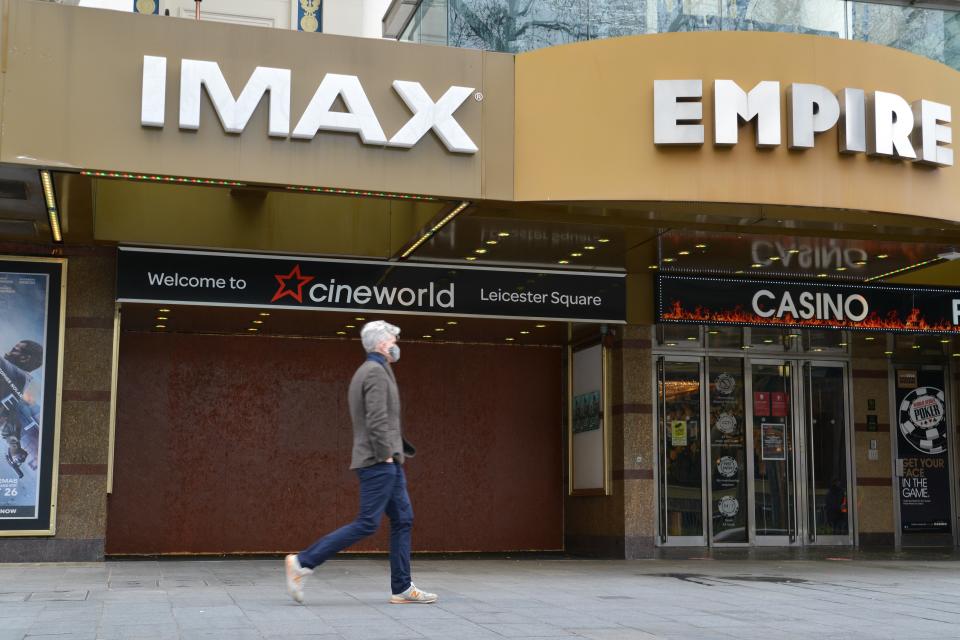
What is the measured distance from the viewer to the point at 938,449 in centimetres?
1655

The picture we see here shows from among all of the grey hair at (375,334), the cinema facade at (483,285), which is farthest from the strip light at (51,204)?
the grey hair at (375,334)

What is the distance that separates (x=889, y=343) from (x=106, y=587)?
11.0 m

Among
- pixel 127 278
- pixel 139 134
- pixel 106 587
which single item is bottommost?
pixel 106 587

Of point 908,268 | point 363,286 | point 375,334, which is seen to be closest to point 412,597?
point 375,334

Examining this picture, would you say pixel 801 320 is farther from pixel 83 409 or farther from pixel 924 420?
pixel 83 409

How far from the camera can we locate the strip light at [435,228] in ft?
32.8

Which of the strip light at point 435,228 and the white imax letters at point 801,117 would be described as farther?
the strip light at point 435,228

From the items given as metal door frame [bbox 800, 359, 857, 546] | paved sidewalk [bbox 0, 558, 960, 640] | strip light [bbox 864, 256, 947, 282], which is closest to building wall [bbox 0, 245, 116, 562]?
paved sidewalk [bbox 0, 558, 960, 640]

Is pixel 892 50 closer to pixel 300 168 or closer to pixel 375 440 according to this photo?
pixel 300 168

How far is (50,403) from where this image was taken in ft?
38.1

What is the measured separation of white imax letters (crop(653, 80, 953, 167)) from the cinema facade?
0.03 meters

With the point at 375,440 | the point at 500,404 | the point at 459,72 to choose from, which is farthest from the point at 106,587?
the point at 500,404

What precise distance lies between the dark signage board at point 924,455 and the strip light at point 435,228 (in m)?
8.43

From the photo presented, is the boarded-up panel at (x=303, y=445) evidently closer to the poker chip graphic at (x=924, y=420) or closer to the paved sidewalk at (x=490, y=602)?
the paved sidewalk at (x=490, y=602)
